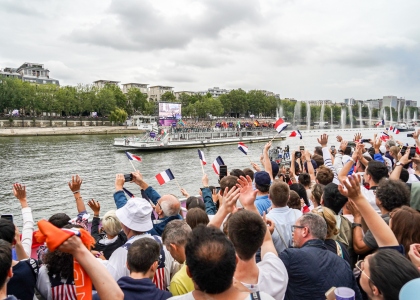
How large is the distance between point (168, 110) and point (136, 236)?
56910 millimetres

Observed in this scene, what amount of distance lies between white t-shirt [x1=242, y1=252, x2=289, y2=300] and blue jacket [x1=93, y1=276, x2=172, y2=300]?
0.64 meters

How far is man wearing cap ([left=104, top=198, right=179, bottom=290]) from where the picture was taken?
116 inches

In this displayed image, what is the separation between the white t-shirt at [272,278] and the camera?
231cm

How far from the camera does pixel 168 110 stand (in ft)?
194

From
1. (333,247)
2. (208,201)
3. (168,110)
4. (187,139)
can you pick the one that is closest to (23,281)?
(333,247)

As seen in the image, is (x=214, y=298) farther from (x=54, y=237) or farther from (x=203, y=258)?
(x=54, y=237)

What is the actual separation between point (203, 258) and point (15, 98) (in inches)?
3347

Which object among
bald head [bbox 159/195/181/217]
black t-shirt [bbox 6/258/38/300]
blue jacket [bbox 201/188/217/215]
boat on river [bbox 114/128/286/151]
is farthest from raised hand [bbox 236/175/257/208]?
boat on river [bbox 114/128/286/151]

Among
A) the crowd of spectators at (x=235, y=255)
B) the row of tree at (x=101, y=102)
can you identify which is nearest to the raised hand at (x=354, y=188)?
the crowd of spectators at (x=235, y=255)

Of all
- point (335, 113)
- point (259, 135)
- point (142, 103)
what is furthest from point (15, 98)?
point (335, 113)

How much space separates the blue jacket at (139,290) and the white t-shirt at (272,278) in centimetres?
64

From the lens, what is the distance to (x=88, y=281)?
6.63 ft

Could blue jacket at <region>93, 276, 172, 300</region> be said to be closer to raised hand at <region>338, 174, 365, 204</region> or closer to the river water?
raised hand at <region>338, 174, 365, 204</region>

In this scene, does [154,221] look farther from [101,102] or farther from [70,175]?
[101,102]
